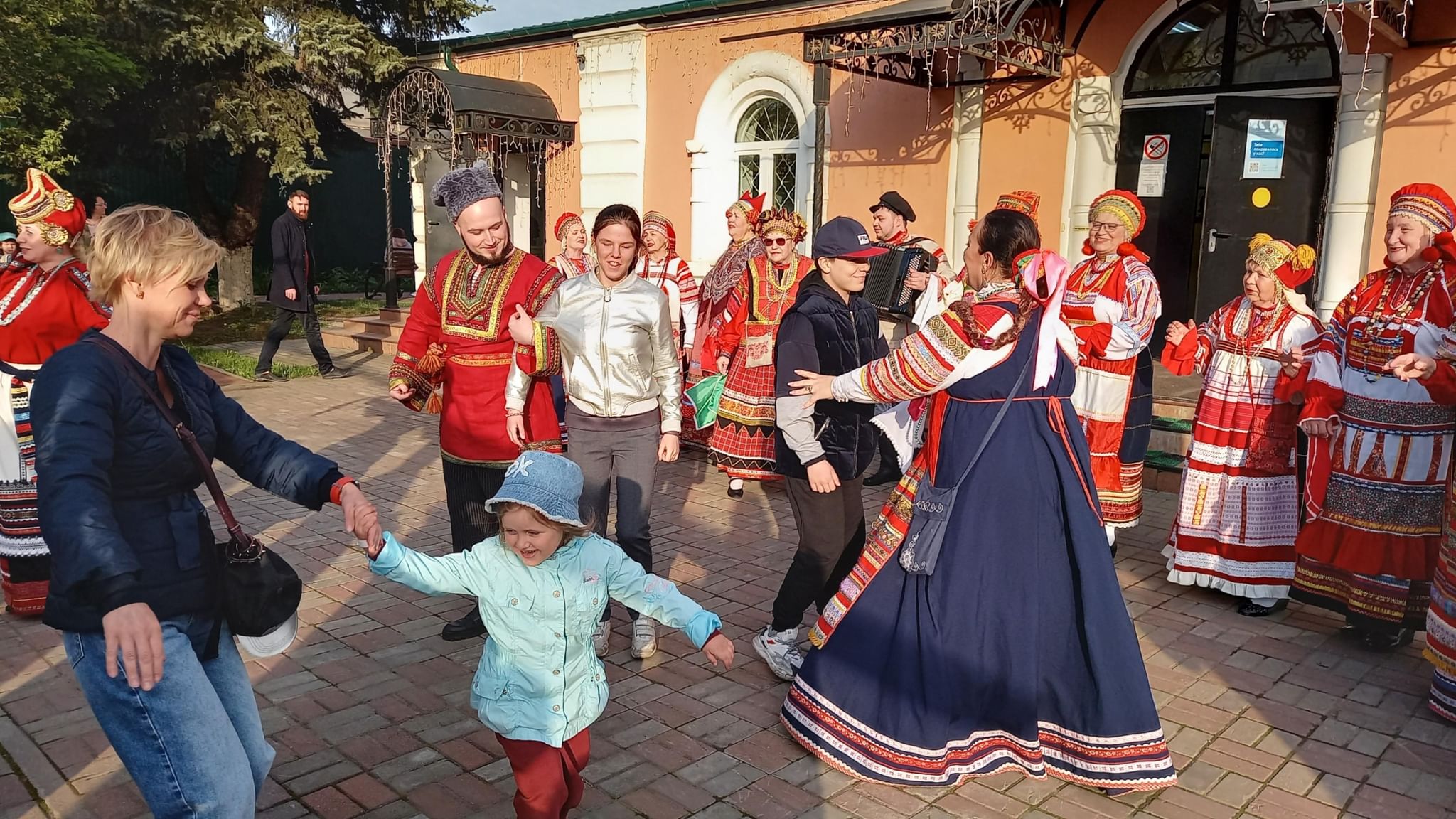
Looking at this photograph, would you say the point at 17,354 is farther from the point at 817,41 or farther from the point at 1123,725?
the point at 817,41

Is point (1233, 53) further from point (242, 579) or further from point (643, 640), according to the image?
point (242, 579)

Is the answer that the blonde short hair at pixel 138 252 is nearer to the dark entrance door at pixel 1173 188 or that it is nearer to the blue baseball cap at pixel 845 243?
the blue baseball cap at pixel 845 243

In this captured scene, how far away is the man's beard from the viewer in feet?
14.0

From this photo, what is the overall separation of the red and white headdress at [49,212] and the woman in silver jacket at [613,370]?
7.95 ft

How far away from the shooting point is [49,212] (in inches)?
187

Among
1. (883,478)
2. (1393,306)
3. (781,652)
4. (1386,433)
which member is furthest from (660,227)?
(1386,433)

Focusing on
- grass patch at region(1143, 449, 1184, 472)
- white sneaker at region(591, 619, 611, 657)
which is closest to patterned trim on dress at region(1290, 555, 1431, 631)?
grass patch at region(1143, 449, 1184, 472)

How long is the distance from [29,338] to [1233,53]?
8.95 metres

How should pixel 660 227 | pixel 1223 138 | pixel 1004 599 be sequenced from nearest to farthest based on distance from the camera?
Answer: pixel 1004 599
pixel 660 227
pixel 1223 138

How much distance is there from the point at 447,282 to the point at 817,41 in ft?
18.6

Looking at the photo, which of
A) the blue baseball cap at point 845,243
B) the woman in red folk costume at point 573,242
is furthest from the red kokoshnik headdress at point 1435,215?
the woman in red folk costume at point 573,242

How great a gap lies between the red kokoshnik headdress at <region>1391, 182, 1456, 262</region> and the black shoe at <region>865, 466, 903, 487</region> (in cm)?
392

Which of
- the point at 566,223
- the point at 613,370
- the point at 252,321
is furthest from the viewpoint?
the point at 252,321

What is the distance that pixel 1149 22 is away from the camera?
8.70 m
